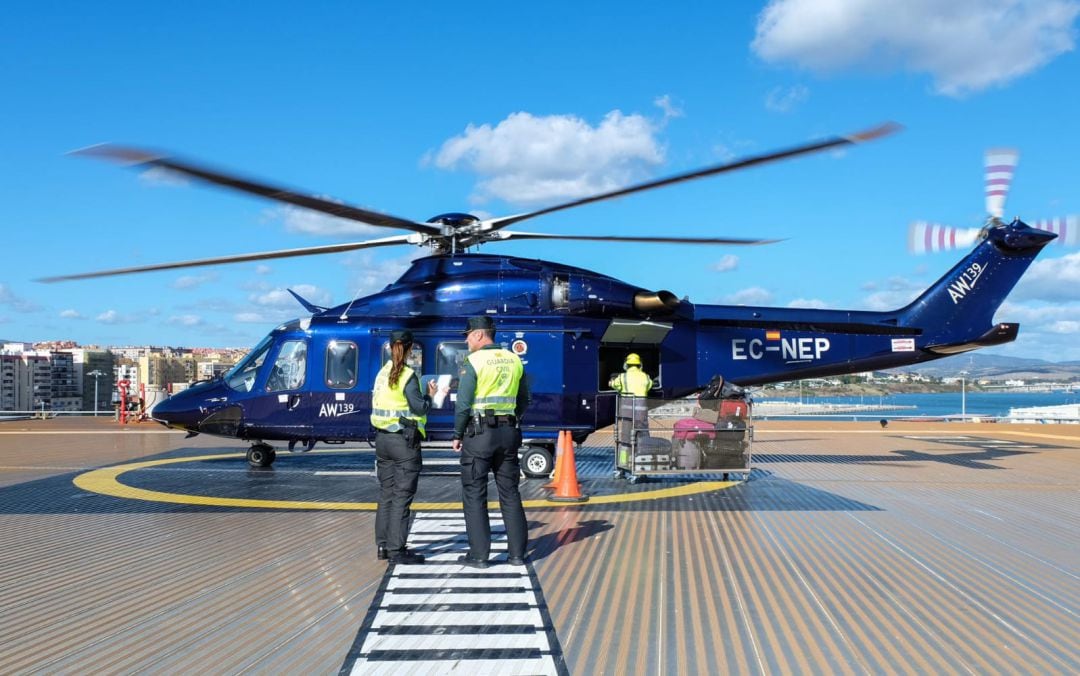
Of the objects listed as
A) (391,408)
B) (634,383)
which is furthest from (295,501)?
(634,383)

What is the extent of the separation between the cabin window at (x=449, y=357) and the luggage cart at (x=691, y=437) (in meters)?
2.80

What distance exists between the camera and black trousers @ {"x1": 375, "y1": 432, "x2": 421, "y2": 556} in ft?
20.2

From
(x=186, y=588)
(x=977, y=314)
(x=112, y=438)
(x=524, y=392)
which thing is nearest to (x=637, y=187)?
(x=524, y=392)

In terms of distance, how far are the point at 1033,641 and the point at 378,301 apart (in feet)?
31.9

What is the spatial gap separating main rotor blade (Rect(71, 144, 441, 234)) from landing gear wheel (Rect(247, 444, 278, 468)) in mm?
4809

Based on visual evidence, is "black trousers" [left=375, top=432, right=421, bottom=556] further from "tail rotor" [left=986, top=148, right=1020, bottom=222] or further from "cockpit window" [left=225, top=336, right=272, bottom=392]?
"tail rotor" [left=986, top=148, right=1020, bottom=222]

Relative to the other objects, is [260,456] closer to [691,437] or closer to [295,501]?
[295,501]

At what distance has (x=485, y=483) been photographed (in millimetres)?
6141

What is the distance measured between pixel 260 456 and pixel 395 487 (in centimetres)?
729

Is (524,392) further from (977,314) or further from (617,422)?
(977,314)

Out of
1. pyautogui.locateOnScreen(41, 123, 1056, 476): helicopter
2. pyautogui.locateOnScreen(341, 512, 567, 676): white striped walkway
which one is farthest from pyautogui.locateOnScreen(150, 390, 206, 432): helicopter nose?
pyautogui.locateOnScreen(341, 512, 567, 676): white striped walkway

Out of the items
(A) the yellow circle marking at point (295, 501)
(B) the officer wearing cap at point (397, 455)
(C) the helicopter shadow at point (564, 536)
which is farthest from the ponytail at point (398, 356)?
(A) the yellow circle marking at point (295, 501)

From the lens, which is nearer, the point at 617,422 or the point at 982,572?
the point at 982,572

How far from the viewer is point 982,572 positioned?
5.94m
